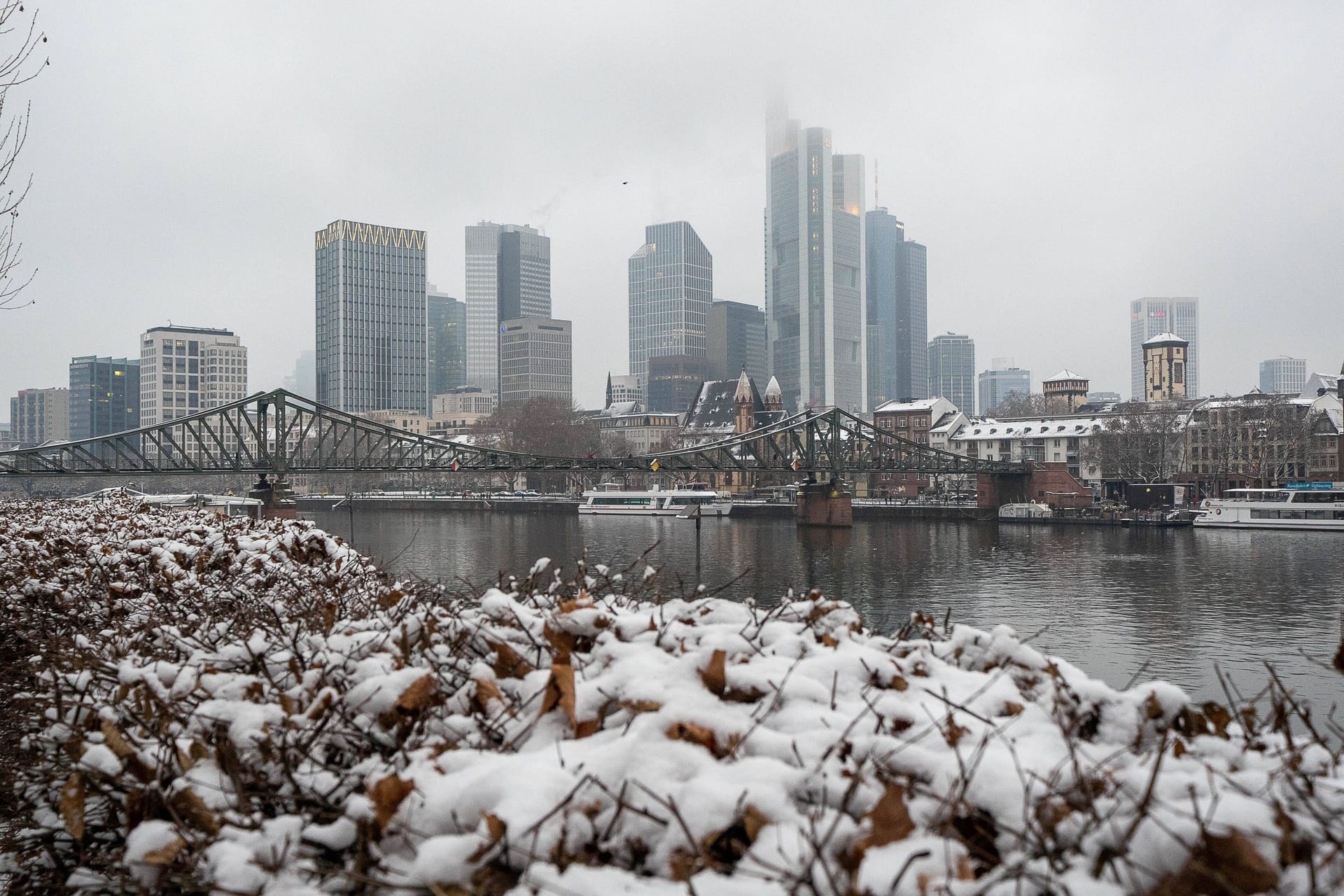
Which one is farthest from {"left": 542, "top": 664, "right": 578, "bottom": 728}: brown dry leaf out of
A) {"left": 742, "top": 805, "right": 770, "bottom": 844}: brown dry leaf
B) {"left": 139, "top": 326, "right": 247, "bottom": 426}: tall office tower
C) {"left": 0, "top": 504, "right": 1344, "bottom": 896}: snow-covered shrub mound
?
{"left": 139, "top": 326, "right": 247, "bottom": 426}: tall office tower

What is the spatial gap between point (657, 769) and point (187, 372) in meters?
205

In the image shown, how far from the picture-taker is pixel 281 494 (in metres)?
61.6

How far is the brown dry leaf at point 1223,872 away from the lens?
190 cm

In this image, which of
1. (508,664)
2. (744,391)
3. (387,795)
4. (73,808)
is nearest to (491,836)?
(387,795)

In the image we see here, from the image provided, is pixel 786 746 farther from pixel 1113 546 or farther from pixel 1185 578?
pixel 1113 546

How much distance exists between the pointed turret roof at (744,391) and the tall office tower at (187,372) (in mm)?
99801

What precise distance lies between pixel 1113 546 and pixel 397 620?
184 ft

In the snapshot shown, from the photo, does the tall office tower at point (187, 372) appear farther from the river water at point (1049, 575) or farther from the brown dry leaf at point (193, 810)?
the brown dry leaf at point (193, 810)

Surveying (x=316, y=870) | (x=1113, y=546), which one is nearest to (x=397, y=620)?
(x=316, y=870)

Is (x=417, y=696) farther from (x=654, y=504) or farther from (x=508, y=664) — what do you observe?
(x=654, y=504)

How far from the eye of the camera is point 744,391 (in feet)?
471

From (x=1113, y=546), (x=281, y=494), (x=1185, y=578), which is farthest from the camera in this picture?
(x=281, y=494)

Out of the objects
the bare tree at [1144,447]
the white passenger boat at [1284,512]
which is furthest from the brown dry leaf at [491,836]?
the bare tree at [1144,447]

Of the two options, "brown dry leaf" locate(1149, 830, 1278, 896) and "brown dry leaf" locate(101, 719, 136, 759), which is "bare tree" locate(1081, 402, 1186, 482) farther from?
"brown dry leaf" locate(101, 719, 136, 759)
